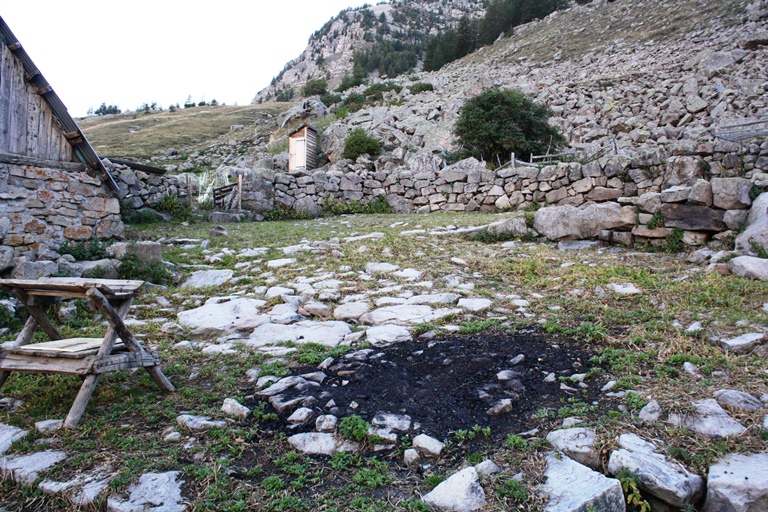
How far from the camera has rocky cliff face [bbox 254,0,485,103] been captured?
8556 centimetres

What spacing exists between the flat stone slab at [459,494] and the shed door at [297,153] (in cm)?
2317

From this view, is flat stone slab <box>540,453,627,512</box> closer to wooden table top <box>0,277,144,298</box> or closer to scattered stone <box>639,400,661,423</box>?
scattered stone <box>639,400,661,423</box>

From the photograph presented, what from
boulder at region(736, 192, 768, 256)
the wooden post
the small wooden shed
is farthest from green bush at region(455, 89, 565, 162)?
boulder at region(736, 192, 768, 256)

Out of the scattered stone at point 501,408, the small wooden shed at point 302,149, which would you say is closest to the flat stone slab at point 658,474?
the scattered stone at point 501,408

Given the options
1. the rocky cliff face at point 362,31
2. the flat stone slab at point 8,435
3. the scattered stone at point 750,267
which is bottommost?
the flat stone slab at point 8,435

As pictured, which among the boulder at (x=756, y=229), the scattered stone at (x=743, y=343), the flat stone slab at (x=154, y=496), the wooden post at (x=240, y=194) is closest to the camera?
the flat stone slab at (x=154, y=496)

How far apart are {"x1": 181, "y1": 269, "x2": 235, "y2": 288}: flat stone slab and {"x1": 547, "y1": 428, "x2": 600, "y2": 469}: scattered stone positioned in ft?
17.2

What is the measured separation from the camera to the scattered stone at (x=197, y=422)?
285 centimetres

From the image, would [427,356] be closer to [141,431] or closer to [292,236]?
[141,431]

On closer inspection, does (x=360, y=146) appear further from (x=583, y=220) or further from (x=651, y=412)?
(x=651, y=412)

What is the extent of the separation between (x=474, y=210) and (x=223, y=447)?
11.9 metres

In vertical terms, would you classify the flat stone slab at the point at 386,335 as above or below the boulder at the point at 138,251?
below

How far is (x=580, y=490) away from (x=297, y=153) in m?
24.2

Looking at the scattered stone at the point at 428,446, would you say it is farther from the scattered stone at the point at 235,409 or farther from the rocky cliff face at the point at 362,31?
the rocky cliff face at the point at 362,31
